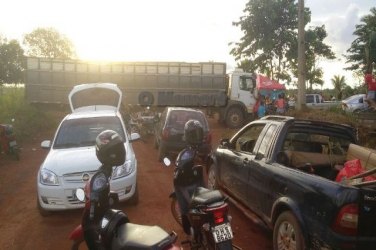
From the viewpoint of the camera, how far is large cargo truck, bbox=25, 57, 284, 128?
2072 cm

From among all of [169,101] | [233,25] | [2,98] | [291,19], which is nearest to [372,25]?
[291,19]

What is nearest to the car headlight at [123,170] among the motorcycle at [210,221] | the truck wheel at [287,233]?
the motorcycle at [210,221]

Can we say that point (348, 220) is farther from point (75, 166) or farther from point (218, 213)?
point (75, 166)

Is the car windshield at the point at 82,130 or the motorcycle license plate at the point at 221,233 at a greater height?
the car windshield at the point at 82,130

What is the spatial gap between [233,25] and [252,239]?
97.7 ft

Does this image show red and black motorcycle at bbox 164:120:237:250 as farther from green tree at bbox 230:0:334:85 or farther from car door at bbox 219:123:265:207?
green tree at bbox 230:0:334:85

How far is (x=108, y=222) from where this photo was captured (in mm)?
3223

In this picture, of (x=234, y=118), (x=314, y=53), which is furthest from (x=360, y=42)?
(x=234, y=118)

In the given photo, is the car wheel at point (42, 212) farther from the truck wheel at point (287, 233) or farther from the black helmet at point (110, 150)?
the truck wheel at point (287, 233)

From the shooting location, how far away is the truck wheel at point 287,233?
160 inches

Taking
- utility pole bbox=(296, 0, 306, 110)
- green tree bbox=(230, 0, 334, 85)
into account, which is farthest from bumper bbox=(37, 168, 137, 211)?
green tree bbox=(230, 0, 334, 85)

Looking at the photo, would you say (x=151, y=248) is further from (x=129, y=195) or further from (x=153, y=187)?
(x=153, y=187)

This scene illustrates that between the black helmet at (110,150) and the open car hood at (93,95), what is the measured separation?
10450mm

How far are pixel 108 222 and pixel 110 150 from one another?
0.64 metres
